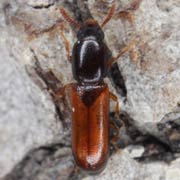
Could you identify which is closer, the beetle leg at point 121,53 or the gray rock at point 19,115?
the beetle leg at point 121,53

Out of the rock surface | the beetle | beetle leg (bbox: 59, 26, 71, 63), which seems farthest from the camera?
the beetle

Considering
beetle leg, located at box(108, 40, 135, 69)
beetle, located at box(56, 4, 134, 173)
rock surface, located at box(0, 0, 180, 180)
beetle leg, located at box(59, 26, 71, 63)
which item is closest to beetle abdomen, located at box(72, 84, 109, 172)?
beetle, located at box(56, 4, 134, 173)

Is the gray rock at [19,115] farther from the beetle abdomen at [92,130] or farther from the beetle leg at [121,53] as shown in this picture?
the beetle leg at [121,53]

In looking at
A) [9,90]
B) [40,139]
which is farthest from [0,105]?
[40,139]

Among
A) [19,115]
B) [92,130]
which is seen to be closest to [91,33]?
[92,130]

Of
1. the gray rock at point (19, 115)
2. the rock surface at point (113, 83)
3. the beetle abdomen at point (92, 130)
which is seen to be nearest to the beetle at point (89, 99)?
the beetle abdomen at point (92, 130)

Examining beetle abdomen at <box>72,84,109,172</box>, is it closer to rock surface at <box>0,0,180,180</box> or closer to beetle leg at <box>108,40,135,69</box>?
rock surface at <box>0,0,180,180</box>
